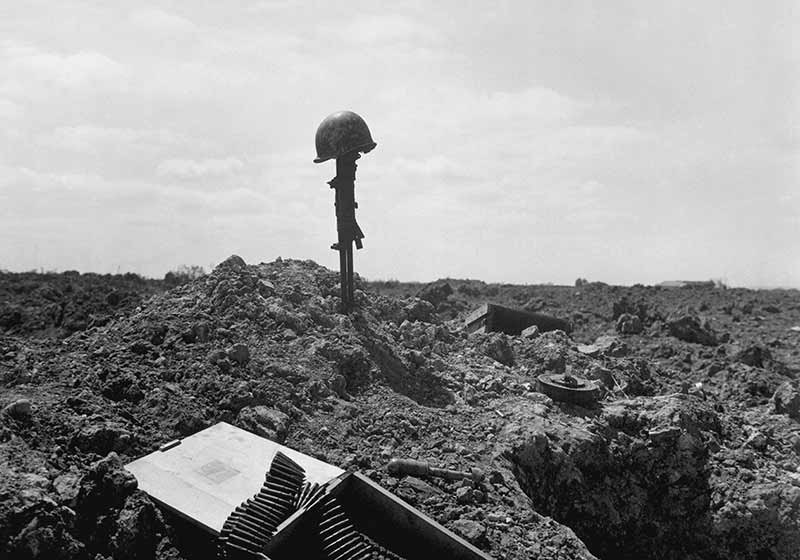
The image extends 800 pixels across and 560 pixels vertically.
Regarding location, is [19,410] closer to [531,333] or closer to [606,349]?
[531,333]

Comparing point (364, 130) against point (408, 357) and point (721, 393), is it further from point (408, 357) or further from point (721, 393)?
point (721, 393)

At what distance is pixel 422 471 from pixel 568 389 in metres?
→ 2.77

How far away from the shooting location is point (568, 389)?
736 cm

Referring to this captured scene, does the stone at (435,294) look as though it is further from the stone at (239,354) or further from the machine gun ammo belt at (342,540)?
the machine gun ammo belt at (342,540)

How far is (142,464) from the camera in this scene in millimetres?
4602

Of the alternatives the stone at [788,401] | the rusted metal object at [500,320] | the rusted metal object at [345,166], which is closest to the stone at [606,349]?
the rusted metal object at [500,320]

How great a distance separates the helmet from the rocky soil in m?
1.87

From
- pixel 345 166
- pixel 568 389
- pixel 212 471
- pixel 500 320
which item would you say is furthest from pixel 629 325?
pixel 212 471

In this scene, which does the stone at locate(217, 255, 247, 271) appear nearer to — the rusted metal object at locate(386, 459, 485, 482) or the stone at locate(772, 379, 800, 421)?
the rusted metal object at locate(386, 459, 485, 482)

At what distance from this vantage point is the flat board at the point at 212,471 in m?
4.20

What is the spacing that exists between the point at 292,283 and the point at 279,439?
338 cm

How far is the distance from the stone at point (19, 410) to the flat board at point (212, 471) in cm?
86

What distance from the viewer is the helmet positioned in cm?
762

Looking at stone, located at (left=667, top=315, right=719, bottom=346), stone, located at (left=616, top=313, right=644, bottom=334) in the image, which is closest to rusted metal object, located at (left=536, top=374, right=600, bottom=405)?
stone, located at (left=667, top=315, right=719, bottom=346)
